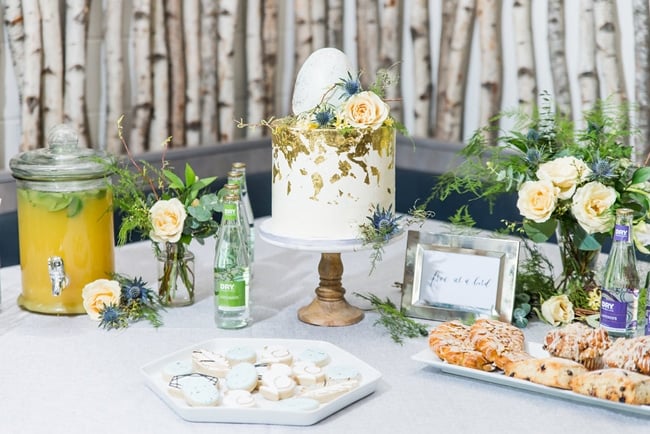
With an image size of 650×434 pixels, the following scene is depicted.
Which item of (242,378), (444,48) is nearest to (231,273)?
(242,378)

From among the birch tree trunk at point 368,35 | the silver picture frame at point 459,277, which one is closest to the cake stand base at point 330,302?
the silver picture frame at point 459,277

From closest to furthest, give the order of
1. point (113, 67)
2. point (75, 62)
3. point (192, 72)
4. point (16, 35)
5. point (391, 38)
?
1. point (16, 35)
2. point (75, 62)
3. point (113, 67)
4. point (192, 72)
5. point (391, 38)

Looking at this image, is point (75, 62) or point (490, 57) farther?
point (490, 57)

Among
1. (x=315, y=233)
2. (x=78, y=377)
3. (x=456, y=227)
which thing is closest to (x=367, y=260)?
(x=456, y=227)

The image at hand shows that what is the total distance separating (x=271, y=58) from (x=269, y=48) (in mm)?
36

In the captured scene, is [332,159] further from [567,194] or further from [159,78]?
[159,78]

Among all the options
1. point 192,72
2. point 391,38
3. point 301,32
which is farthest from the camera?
point 301,32

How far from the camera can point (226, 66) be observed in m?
2.98

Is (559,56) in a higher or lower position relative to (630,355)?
higher

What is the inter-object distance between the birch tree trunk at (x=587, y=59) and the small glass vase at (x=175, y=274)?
54.2 inches

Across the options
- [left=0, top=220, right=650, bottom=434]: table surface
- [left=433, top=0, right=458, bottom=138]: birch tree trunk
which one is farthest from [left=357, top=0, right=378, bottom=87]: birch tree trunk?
[left=0, top=220, right=650, bottom=434]: table surface

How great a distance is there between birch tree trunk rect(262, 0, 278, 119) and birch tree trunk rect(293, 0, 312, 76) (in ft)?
0.25

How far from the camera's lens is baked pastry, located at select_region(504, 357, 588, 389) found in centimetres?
129

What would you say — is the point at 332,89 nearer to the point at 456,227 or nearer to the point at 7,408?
the point at 456,227
